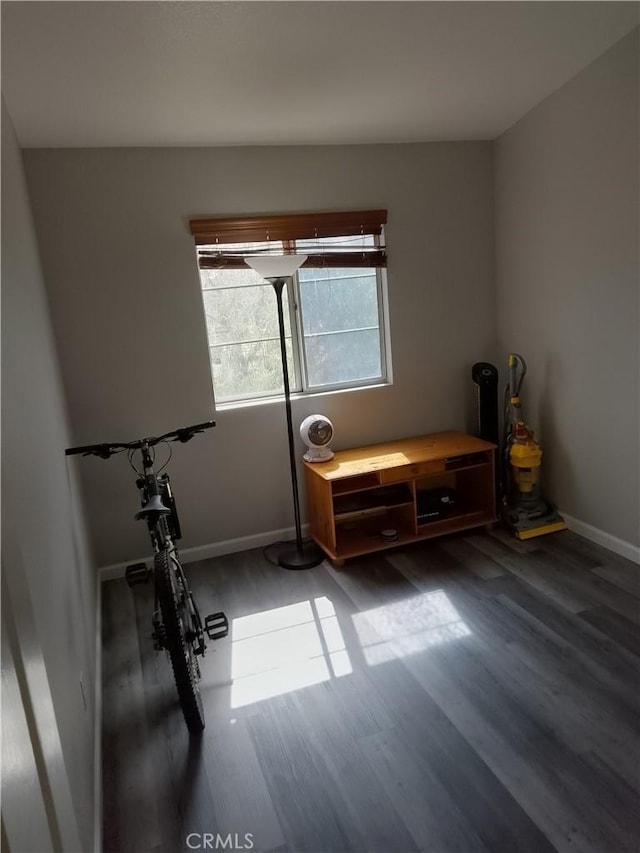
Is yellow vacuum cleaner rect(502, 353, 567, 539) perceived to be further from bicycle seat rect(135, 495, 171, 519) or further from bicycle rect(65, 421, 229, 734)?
bicycle seat rect(135, 495, 171, 519)

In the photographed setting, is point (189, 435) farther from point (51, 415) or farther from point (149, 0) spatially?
point (149, 0)

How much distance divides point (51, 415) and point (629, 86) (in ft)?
9.39

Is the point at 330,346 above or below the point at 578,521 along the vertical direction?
above

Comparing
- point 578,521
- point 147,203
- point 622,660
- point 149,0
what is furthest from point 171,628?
point 578,521

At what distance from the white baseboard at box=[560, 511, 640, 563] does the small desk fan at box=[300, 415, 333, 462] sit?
1.50m

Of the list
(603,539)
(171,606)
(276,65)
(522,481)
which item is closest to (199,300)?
(276,65)

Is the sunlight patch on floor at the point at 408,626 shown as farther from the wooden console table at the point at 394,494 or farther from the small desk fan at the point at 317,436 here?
the small desk fan at the point at 317,436

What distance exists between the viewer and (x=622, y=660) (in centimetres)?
223

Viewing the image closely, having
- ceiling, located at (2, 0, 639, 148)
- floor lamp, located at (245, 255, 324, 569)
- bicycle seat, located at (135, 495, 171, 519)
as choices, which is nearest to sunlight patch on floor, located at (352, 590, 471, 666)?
floor lamp, located at (245, 255, 324, 569)

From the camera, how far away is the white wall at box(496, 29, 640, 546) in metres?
2.69

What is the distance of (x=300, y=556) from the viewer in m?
3.33

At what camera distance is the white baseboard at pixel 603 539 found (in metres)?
2.96

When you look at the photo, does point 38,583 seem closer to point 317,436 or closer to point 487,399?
point 317,436

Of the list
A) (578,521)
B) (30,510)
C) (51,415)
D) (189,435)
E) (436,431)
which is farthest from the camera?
(436,431)
